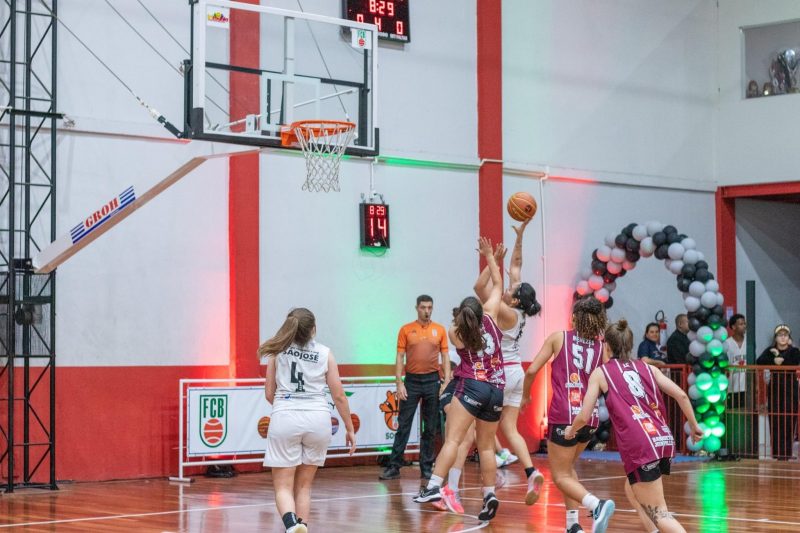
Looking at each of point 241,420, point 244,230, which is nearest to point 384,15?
point 244,230

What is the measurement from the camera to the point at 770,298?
2205cm

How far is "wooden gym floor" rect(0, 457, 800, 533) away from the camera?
10.4 meters

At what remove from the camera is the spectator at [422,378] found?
14.4m

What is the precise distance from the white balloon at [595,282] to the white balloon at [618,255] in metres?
0.41

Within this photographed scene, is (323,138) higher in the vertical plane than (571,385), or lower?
higher

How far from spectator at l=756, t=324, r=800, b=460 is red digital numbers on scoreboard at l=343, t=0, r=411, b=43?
6.78 m

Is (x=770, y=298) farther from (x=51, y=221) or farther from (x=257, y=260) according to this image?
(x=51, y=221)

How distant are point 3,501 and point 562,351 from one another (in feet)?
20.3

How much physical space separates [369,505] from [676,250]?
24.1 ft

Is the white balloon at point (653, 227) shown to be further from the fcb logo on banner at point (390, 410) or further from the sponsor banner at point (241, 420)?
the sponsor banner at point (241, 420)

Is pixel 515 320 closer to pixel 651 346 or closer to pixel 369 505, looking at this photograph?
pixel 369 505

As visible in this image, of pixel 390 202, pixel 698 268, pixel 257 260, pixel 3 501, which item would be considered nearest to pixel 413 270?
pixel 390 202

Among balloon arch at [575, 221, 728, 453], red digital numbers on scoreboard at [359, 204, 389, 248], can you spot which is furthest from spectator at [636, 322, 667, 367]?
red digital numbers on scoreboard at [359, 204, 389, 248]

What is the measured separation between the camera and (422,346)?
47.3ft
